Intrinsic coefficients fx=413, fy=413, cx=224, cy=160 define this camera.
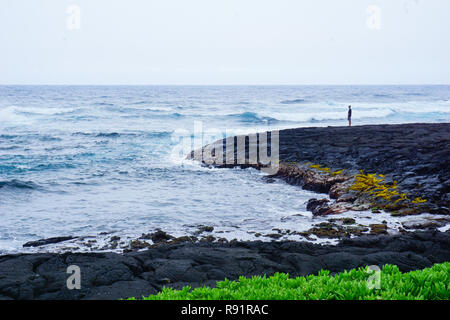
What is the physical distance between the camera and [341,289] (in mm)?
5320

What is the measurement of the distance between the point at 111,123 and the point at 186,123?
28.9 ft

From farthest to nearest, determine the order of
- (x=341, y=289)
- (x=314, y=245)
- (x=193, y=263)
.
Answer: (x=314, y=245) < (x=193, y=263) < (x=341, y=289)

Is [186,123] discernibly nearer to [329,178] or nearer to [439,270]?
[329,178]

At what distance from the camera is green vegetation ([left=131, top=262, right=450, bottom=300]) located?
200 inches

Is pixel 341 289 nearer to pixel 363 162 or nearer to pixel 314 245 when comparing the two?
pixel 314 245

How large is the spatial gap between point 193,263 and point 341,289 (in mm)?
3494

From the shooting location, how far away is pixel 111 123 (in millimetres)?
48688

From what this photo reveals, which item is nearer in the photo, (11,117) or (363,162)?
(363,162)

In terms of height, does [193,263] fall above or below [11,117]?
below

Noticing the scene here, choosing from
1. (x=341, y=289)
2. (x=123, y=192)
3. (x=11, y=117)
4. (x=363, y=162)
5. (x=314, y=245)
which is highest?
(x=11, y=117)

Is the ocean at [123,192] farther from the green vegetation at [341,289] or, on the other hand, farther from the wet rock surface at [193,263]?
the green vegetation at [341,289]

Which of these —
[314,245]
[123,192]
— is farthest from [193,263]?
[123,192]

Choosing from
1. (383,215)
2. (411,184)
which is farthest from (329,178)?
(383,215)

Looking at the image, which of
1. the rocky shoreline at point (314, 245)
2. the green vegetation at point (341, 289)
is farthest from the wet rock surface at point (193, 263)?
the green vegetation at point (341, 289)
